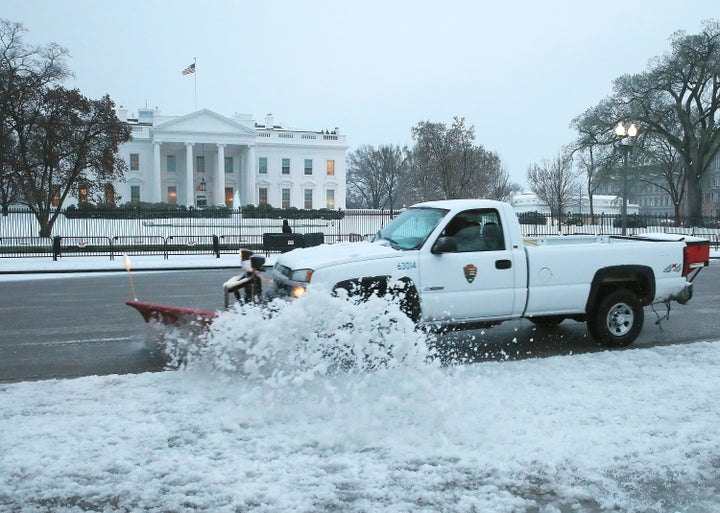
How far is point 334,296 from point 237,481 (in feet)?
8.78

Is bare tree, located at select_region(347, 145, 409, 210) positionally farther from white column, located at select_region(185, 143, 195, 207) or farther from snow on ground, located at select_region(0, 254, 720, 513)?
snow on ground, located at select_region(0, 254, 720, 513)

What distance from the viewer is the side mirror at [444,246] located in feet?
24.2

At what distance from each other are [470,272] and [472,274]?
4 centimetres

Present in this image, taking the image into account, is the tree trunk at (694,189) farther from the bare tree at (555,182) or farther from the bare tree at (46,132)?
the bare tree at (46,132)

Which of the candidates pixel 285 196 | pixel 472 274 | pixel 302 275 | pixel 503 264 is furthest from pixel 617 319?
pixel 285 196

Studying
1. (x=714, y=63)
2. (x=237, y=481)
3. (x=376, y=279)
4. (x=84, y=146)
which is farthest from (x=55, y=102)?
(x=714, y=63)

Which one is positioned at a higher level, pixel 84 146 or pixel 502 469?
pixel 84 146

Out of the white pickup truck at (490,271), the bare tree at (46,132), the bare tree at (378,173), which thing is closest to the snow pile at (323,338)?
the white pickup truck at (490,271)

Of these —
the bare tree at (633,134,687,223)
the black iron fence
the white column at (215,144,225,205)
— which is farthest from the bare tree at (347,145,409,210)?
the black iron fence

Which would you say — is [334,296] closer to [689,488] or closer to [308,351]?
[308,351]

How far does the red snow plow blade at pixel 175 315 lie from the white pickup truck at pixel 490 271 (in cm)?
97

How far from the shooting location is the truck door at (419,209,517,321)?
24.4 ft

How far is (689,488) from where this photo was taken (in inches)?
169

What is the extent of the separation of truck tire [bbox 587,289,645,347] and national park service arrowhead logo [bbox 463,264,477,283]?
6.57 feet
